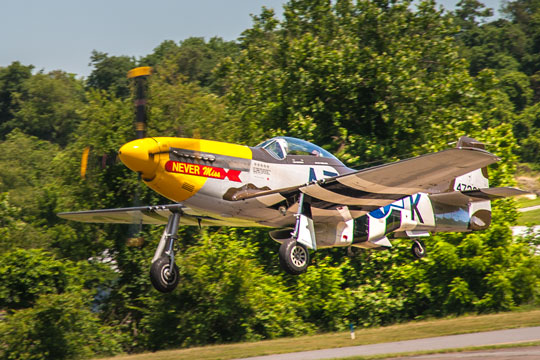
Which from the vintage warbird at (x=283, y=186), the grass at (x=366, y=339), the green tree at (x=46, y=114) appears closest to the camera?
the vintage warbird at (x=283, y=186)

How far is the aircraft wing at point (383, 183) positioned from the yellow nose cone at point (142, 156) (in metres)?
1.72

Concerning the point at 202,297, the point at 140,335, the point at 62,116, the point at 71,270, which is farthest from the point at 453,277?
the point at 62,116

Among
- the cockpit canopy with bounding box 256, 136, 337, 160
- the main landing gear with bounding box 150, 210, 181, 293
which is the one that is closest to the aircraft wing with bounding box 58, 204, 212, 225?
the main landing gear with bounding box 150, 210, 181, 293

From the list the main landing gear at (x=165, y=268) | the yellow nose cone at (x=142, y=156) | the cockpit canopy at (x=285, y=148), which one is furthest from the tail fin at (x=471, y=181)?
the yellow nose cone at (x=142, y=156)

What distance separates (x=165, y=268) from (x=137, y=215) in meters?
3.01

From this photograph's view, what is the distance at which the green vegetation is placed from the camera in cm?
2114

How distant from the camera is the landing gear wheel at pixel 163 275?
12828 millimetres

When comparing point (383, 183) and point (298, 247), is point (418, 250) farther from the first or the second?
point (298, 247)

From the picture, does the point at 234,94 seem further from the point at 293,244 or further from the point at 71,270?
the point at 293,244

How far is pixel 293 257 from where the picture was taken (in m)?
12.7

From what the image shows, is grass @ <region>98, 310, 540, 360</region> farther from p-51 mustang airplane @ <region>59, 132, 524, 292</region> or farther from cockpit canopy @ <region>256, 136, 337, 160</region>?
cockpit canopy @ <region>256, 136, 337, 160</region>

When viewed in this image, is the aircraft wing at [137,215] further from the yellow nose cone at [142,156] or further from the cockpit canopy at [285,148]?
the cockpit canopy at [285,148]

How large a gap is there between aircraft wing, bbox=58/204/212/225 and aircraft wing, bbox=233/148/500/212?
1.96m

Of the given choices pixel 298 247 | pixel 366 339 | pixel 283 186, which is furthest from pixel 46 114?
pixel 298 247
